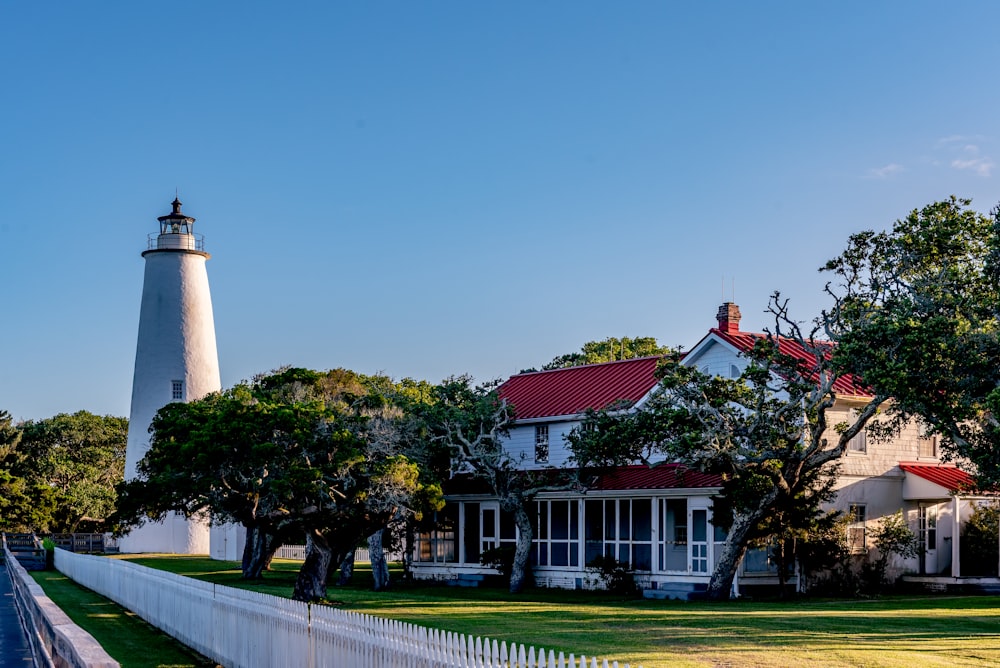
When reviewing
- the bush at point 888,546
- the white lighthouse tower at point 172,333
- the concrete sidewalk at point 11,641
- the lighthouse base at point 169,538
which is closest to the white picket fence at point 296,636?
the concrete sidewalk at point 11,641

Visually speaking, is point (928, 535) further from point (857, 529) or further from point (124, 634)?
point (124, 634)

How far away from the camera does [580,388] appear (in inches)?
1516

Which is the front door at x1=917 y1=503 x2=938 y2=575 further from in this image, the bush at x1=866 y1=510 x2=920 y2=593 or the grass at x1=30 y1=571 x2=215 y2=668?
the grass at x1=30 y1=571 x2=215 y2=668

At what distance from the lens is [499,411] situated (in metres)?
32.9

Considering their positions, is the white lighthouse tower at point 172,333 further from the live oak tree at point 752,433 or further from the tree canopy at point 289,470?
the live oak tree at point 752,433

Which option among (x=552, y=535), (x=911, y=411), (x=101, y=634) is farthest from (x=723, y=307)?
(x=101, y=634)

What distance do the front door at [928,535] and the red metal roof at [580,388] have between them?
8.70 metres

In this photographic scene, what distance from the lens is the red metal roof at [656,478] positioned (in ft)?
99.8

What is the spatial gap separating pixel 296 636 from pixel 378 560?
21.3 metres

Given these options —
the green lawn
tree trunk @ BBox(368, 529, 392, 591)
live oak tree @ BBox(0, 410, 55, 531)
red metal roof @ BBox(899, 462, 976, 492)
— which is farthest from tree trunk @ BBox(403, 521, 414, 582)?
live oak tree @ BBox(0, 410, 55, 531)

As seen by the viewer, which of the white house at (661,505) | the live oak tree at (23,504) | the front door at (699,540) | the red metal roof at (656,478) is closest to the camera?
the red metal roof at (656,478)

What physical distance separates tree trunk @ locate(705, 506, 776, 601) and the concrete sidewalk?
1603cm

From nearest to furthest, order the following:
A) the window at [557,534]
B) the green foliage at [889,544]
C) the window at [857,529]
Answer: the green foliage at [889,544] < the window at [857,529] < the window at [557,534]

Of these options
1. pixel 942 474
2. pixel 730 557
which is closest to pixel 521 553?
pixel 730 557
